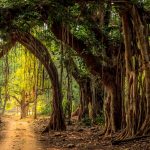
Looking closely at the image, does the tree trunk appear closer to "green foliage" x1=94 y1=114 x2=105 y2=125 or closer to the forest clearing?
the forest clearing

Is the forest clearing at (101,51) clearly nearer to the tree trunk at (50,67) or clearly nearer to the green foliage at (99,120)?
the tree trunk at (50,67)

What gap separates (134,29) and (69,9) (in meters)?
1.65

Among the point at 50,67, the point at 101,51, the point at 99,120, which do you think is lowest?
the point at 99,120

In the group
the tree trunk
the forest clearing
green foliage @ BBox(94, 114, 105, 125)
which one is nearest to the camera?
the forest clearing

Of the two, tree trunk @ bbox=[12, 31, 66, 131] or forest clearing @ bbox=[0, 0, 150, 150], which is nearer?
forest clearing @ bbox=[0, 0, 150, 150]

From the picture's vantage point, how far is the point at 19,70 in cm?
2641

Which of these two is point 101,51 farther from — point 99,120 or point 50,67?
point 99,120

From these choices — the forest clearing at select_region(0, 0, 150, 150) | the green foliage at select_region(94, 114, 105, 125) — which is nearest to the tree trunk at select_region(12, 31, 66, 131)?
the forest clearing at select_region(0, 0, 150, 150)

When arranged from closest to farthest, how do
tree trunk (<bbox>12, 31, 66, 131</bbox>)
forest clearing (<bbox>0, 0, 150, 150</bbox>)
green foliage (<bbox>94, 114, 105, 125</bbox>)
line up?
1. forest clearing (<bbox>0, 0, 150, 150</bbox>)
2. tree trunk (<bbox>12, 31, 66, 131</bbox>)
3. green foliage (<bbox>94, 114, 105, 125</bbox>)

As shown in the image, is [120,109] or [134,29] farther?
[120,109]

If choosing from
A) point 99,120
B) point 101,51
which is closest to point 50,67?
point 99,120

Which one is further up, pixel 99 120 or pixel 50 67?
pixel 50 67

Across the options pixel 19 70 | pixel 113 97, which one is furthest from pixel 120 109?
pixel 19 70

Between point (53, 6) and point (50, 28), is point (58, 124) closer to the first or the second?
point (50, 28)
